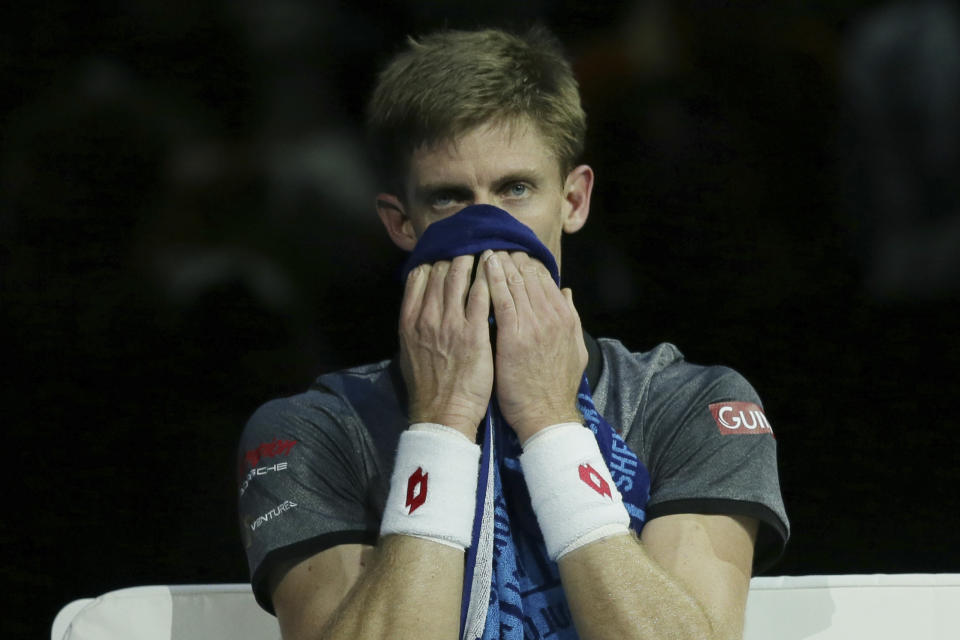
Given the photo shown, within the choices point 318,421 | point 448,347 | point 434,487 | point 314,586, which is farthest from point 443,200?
point 314,586

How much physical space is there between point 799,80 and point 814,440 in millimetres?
696

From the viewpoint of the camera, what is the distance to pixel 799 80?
2232mm

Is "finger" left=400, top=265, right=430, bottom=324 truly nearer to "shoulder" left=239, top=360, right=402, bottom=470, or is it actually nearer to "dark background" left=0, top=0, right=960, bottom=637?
"shoulder" left=239, top=360, right=402, bottom=470

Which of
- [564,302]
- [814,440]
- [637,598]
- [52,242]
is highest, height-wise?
[52,242]

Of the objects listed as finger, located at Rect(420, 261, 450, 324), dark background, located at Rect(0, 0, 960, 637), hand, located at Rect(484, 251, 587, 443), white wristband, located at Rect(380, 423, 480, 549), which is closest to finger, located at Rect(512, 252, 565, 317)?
hand, located at Rect(484, 251, 587, 443)

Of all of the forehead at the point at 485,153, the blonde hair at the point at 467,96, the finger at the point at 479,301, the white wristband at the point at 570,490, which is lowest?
the white wristband at the point at 570,490

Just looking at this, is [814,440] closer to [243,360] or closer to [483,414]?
[483,414]

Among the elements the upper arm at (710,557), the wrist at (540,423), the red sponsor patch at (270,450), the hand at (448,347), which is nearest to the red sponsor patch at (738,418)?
the upper arm at (710,557)

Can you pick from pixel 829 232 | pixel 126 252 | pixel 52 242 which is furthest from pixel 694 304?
pixel 52 242

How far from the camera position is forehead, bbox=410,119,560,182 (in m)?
1.78

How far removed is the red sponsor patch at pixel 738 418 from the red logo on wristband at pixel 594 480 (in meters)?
0.27

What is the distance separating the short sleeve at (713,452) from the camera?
162 cm

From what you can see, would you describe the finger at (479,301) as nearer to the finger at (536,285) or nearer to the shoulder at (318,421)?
the finger at (536,285)

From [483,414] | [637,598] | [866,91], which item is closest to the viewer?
[637,598]
